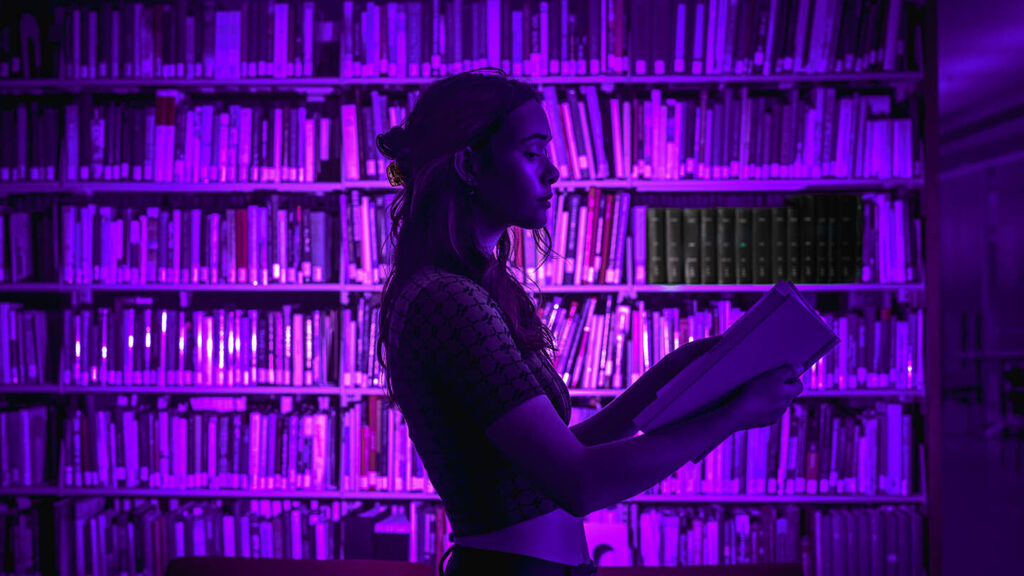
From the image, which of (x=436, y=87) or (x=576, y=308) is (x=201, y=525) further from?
(x=436, y=87)

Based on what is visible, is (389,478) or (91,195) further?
(91,195)

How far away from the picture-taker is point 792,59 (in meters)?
2.85

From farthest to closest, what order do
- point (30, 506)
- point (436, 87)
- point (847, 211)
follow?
point (30, 506), point (847, 211), point (436, 87)

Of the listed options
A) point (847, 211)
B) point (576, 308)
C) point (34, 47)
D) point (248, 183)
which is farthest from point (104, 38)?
point (847, 211)

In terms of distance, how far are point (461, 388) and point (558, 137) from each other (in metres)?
2.18

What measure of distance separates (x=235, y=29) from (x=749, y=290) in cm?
225

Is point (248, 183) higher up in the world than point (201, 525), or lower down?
higher up

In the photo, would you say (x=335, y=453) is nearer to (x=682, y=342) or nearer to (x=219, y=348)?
(x=219, y=348)

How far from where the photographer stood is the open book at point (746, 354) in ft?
2.80

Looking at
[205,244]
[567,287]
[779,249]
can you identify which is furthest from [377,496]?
[779,249]

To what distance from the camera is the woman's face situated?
966mm

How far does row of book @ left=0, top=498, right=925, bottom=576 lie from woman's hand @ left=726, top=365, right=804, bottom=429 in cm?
203

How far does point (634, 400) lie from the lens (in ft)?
3.78

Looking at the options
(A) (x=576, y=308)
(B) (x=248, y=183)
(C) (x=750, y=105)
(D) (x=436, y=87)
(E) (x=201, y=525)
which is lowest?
(E) (x=201, y=525)
